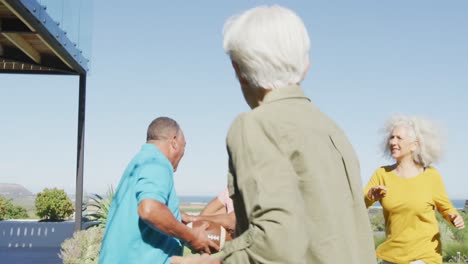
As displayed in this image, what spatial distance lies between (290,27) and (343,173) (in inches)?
14.3

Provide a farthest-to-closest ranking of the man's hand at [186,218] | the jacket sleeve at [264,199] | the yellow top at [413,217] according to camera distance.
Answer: the yellow top at [413,217]
the man's hand at [186,218]
the jacket sleeve at [264,199]

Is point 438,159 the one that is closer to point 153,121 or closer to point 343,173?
point 153,121

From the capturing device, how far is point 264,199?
150cm

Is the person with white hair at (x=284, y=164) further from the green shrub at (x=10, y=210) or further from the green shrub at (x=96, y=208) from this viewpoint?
the green shrub at (x=10, y=210)

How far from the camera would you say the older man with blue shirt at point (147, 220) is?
301cm

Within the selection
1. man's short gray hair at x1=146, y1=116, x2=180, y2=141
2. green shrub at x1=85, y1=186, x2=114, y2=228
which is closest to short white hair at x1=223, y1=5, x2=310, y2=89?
man's short gray hair at x1=146, y1=116, x2=180, y2=141

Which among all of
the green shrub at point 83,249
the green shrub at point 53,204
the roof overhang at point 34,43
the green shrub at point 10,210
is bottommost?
the green shrub at point 10,210

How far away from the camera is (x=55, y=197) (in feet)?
54.5

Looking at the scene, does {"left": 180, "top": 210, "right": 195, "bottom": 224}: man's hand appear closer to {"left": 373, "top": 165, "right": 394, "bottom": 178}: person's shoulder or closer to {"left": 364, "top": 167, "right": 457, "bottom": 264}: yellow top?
{"left": 364, "top": 167, "right": 457, "bottom": 264}: yellow top

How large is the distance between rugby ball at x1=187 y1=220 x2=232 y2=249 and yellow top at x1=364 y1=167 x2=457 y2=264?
162cm

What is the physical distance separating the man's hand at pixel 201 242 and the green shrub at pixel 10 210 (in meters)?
16.3

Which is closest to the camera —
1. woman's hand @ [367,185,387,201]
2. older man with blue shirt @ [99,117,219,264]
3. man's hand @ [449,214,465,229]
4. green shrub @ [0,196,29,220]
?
older man with blue shirt @ [99,117,219,264]

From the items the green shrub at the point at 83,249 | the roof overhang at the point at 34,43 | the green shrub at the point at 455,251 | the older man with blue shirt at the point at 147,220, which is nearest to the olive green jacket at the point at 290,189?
the older man with blue shirt at the point at 147,220

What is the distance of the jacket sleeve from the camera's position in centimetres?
150
